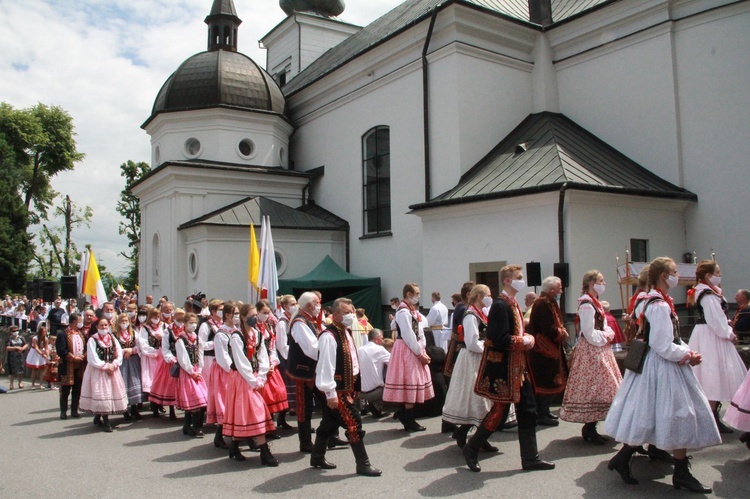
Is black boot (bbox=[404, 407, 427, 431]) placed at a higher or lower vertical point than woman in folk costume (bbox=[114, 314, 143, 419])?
lower

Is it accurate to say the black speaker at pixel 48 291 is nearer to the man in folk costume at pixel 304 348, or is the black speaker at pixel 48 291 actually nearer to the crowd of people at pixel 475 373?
the crowd of people at pixel 475 373

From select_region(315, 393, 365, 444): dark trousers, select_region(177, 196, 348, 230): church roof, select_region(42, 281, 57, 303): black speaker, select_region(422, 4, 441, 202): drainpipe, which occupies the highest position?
select_region(422, 4, 441, 202): drainpipe

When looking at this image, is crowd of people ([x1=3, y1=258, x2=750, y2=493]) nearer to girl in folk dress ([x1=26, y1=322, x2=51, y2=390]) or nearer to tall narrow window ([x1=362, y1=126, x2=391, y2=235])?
girl in folk dress ([x1=26, y1=322, x2=51, y2=390])

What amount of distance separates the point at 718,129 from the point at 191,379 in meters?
13.2

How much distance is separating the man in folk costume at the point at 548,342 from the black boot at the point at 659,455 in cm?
125

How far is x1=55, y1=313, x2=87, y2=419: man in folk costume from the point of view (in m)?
10.4

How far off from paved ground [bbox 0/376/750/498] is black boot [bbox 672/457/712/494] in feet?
0.35

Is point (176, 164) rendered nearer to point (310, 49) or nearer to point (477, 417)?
point (310, 49)

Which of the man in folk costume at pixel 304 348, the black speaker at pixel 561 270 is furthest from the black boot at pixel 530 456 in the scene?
the black speaker at pixel 561 270

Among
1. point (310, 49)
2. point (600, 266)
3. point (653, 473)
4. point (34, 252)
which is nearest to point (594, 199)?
point (600, 266)

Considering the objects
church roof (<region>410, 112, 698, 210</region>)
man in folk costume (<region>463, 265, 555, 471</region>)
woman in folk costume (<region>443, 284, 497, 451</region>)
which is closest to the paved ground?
man in folk costume (<region>463, 265, 555, 471</region>)

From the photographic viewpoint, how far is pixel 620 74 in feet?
56.1

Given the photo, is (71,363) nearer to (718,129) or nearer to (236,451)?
(236,451)

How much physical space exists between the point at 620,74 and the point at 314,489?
1484 centimetres
